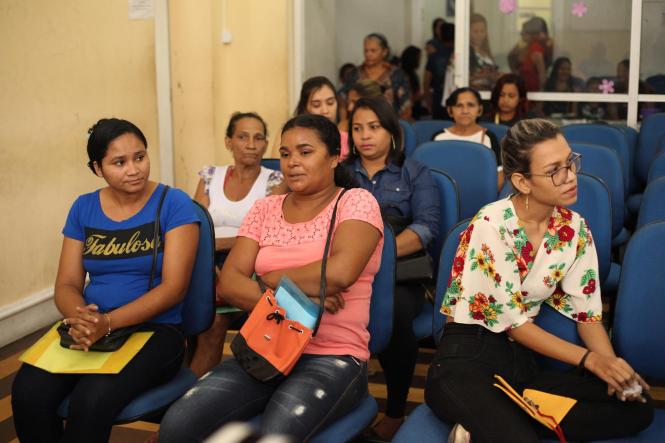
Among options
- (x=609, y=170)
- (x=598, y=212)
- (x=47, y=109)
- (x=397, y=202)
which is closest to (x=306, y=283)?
(x=397, y=202)

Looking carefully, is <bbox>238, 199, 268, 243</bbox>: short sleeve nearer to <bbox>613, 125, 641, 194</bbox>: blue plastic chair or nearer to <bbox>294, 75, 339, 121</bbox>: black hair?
<bbox>294, 75, 339, 121</bbox>: black hair

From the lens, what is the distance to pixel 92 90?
491 cm

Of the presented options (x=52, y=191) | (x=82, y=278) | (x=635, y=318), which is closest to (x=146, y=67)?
(x=52, y=191)

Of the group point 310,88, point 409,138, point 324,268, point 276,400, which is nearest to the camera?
point 276,400

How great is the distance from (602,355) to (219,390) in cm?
101

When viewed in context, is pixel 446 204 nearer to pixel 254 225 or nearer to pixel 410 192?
pixel 410 192


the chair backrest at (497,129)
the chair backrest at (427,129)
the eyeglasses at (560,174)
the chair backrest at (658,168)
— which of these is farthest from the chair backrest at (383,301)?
the chair backrest at (427,129)

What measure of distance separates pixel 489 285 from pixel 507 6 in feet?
15.5

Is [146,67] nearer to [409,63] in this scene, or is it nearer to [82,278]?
[82,278]

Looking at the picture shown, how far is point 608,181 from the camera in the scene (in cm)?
387

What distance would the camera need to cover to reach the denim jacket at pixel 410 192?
325cm

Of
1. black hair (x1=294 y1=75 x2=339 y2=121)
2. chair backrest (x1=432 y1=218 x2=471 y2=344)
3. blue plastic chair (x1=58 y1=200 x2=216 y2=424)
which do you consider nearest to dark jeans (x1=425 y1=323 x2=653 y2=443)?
chair backrest (x1=432 y1=218 x2=471 y2=344)

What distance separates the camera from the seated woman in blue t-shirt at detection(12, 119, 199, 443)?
2422 mm

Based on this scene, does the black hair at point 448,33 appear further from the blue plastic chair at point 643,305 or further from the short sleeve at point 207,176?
the blue plastic chair at point 643,305
